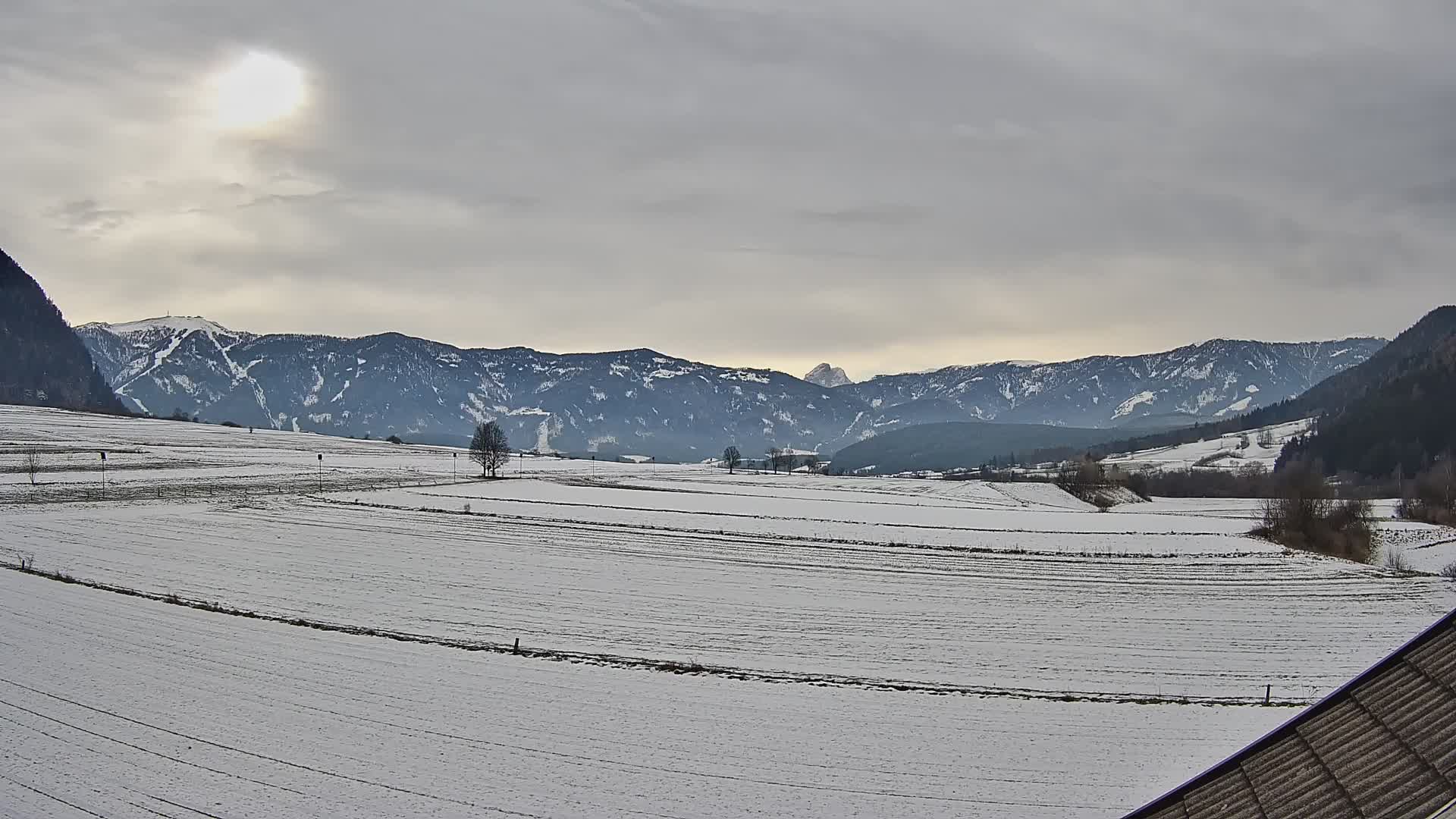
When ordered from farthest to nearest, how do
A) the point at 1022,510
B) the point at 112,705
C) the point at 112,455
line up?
the point at 112,455, the point at 1022,510, the point at 112,705

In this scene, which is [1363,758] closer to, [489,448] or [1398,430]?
[489,448]

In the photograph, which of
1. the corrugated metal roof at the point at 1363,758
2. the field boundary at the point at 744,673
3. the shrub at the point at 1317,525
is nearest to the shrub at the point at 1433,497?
the shrub at the point at 1317,525

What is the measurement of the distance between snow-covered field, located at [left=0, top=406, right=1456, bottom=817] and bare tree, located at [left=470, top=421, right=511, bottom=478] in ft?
163

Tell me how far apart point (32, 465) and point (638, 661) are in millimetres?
83634

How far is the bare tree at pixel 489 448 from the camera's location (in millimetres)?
118062

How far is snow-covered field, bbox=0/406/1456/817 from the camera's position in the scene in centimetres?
1816

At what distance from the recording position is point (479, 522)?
217 feet

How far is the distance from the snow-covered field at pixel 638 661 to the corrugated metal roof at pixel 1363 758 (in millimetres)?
→ 8955

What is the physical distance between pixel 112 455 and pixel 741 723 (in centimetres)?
11579

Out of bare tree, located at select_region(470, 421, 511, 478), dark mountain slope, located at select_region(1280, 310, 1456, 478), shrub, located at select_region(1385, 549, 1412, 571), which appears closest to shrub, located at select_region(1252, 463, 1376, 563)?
shrub, located at select_region(1385, 549, 1412, 571)

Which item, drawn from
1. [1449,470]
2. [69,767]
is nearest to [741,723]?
[69,767]


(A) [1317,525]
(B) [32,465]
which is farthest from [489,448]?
(A) [1317,525]

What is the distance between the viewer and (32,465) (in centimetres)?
8469

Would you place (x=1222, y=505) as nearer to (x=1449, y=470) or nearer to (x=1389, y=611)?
(x=1449, y=470)
